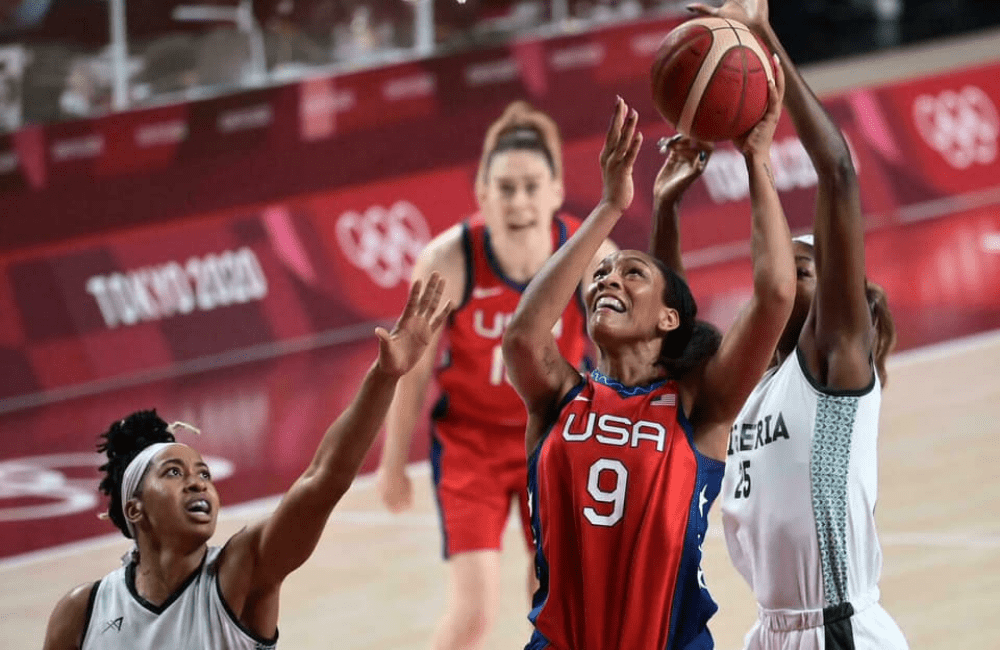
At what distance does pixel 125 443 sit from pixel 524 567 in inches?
149

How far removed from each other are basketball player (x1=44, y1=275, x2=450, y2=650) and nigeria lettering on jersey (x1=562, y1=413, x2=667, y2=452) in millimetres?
437

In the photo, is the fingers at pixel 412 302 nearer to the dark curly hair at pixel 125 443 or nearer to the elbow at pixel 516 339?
the elbow at pixel 516 339

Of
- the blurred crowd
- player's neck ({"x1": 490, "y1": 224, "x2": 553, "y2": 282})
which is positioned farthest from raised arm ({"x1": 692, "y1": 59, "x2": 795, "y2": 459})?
the blurred crowd

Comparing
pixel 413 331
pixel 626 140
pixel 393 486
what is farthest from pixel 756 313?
pixel 393 486

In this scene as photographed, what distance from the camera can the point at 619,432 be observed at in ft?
13.4

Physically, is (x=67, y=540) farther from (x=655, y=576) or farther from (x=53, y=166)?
(x=655, y=576)

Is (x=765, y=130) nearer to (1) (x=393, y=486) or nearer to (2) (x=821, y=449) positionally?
(2) (x=821, y=449)

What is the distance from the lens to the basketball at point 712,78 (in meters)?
4.18

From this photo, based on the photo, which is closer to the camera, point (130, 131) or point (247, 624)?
point (247, 624)

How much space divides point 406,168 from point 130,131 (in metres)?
2.09

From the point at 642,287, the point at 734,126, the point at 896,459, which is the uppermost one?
the point at 734,126

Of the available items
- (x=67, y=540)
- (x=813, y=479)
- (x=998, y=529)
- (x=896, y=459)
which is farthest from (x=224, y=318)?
(x=813, y=479)

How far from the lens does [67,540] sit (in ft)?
27.5

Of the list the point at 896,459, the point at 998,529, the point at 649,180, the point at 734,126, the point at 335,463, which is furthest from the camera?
the point at 649,180
